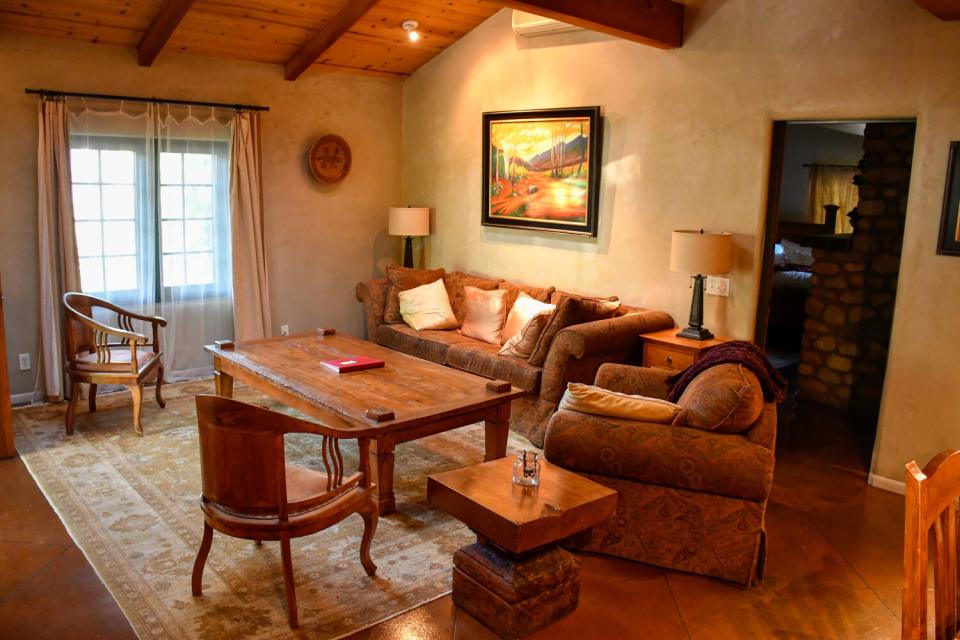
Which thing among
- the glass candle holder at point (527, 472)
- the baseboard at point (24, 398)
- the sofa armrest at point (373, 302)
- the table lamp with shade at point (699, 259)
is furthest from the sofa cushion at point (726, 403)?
the baseboard at point (24, 398)

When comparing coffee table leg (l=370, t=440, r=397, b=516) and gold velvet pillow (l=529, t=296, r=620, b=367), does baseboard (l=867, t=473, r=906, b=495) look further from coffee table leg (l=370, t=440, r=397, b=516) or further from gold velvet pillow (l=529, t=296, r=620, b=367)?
coffee table leg (l=370, t=440, r=397, b=516)

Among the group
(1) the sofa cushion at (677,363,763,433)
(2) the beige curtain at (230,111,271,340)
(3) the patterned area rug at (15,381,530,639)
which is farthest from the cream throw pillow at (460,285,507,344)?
(1) the sofa cushion at (677,363,763,433)

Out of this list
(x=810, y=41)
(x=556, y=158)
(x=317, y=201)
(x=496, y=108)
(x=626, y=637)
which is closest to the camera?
(x=626, y=637)

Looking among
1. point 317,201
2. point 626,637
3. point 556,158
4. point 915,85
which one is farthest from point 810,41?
point 317,201

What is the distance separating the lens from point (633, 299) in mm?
5281

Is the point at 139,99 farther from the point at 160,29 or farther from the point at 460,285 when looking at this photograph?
the point at 460,285

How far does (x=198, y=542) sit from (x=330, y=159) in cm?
388

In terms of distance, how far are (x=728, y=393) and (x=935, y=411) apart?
1663 millimetres

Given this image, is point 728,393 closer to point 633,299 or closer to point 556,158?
point 633,299

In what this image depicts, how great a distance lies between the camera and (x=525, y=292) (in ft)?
18.6

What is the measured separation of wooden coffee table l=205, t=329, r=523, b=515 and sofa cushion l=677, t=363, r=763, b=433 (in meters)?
1.09

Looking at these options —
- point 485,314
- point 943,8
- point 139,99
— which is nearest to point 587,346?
point 485,314

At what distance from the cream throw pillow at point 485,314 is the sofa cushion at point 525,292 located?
6cm

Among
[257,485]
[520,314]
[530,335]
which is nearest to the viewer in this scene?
[257,485]
